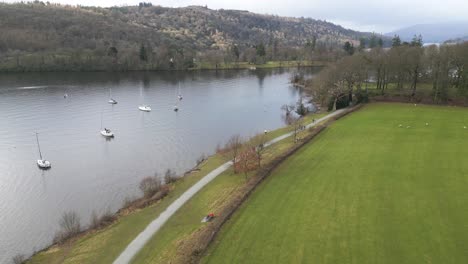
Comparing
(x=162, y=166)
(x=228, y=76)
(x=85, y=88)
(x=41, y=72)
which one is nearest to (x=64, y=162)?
(x=162, y=166)

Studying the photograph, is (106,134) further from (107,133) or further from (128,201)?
(128,201)

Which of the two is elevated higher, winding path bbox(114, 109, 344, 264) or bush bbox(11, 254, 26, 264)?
winding path bbox(114, 109, 344, 264)

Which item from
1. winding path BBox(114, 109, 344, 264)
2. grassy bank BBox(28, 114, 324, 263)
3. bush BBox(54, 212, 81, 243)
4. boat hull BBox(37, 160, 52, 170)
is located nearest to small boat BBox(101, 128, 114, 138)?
boat hull BBox(37, 160, 52, 170)

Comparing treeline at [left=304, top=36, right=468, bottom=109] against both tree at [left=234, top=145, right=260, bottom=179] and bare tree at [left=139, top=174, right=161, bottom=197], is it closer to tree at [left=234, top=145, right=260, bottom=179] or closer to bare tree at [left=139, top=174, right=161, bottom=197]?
tree at [left=234, top=145, right=260, bottom=179]

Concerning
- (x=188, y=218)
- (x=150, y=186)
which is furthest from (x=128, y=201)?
(x=188, y=218)

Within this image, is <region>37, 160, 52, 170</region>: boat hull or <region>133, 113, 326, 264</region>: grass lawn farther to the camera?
<region>37, 160, 52, 170</region>: boat hull

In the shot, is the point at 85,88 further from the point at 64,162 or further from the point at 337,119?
the point at 337,119
